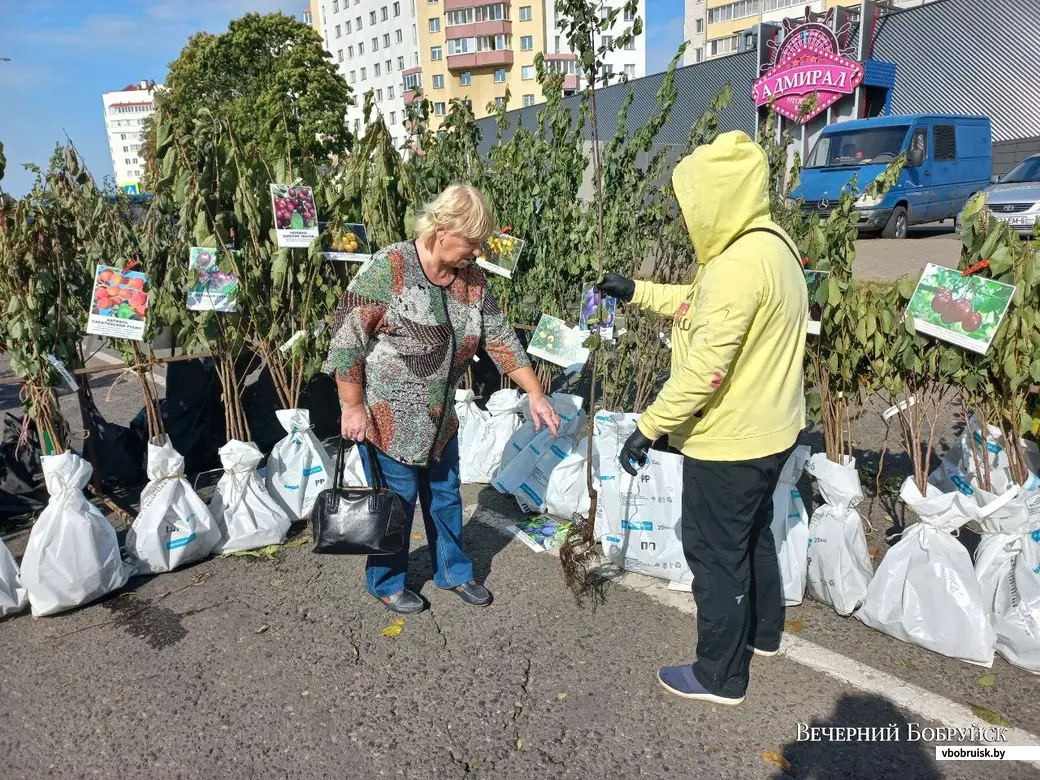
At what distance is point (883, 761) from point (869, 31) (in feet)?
73.4

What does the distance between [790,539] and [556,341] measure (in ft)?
5.32

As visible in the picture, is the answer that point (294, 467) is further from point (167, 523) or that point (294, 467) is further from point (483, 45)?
point (483, 45)

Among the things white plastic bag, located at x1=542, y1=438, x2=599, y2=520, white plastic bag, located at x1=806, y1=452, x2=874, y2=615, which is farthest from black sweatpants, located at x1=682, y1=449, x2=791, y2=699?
white plastic bag, located at x1=542, y1=438, x2=599, y2=520

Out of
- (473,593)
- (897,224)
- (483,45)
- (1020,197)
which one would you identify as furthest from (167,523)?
(483,45)

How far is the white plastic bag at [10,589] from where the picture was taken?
3062mm

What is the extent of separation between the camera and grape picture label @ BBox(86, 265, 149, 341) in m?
3.49

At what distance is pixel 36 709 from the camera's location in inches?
102

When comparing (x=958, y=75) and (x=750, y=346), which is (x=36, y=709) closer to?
(x=750, y=346)

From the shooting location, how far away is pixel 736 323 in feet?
6.77

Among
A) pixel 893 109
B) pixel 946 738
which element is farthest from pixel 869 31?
pixel 946 738

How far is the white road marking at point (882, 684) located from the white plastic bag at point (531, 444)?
3.69 ft

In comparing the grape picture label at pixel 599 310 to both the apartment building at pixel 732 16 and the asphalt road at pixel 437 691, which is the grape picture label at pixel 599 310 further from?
the apartment building at pixel 732 16

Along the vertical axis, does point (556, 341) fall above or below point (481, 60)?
below

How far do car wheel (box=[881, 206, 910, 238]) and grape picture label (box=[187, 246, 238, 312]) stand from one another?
1293 cm
